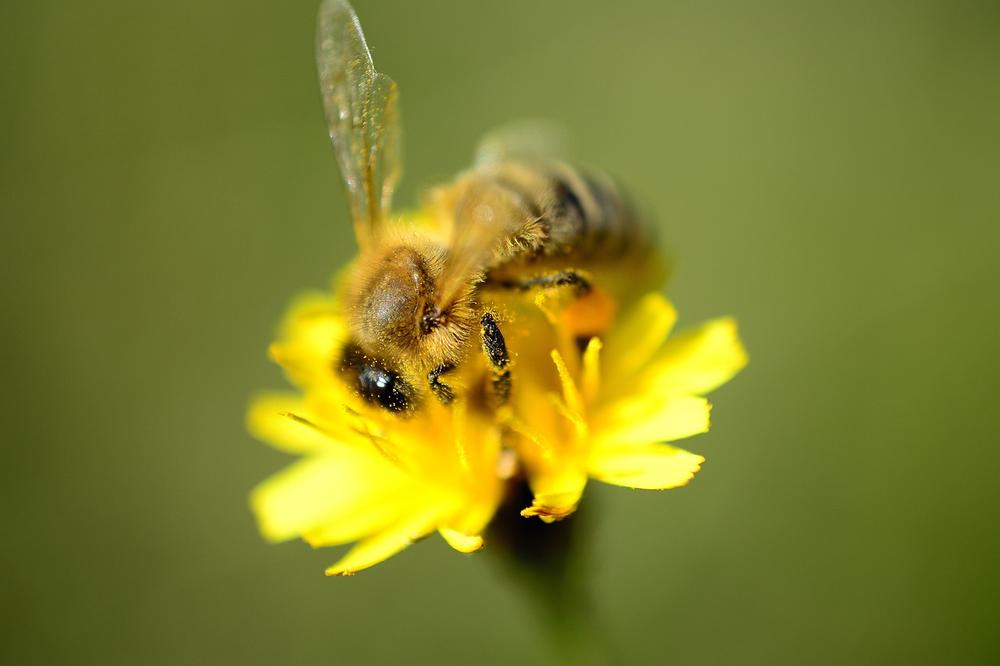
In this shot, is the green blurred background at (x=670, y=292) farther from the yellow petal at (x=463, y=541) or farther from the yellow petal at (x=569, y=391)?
the yellow petal at (x=463, y=541)

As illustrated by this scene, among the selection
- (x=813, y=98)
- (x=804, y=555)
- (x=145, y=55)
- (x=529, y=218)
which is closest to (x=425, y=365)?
(x=529, y=218)

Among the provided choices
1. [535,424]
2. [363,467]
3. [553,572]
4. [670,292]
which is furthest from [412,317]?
[670,292]

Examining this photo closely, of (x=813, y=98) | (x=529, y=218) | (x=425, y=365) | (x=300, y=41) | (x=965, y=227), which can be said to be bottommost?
(x=425, y=365)

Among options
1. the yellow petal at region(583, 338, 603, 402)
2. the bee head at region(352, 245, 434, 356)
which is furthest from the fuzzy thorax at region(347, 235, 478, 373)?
the yellow petal at region(583, 338, 603, 402)

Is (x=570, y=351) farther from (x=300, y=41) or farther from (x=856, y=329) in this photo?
(x=300, y=41)

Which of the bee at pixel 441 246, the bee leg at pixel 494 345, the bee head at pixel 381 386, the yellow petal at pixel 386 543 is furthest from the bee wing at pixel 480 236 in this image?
the yellow petal at pixel 386 543

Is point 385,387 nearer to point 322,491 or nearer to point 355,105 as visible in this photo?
point 322,491

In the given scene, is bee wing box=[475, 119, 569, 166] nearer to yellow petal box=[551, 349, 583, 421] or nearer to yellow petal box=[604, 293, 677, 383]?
yellow petal box=[604, 293, 677, 383]
